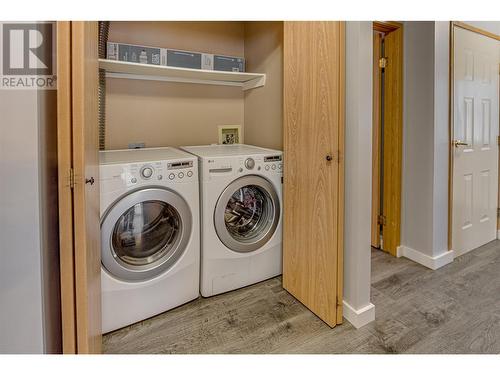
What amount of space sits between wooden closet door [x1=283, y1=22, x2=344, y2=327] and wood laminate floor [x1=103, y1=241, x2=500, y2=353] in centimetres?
16

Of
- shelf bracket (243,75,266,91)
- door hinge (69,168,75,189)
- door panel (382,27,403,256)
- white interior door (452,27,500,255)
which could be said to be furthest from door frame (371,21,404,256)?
door hinge (69,168,75,189)

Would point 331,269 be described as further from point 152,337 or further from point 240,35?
point 240,35

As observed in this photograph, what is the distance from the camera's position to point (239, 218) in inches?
81.1

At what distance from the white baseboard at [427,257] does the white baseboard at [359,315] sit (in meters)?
0.98

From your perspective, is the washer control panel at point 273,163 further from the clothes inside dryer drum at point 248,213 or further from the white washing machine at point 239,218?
the clothes inside dryer drum at point 248,213

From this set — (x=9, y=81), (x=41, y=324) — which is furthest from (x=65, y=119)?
(x=41, y=324)

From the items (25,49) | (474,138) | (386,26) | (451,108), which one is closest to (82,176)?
(25,49)

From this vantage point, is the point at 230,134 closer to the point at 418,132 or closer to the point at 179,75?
the point at 179,75

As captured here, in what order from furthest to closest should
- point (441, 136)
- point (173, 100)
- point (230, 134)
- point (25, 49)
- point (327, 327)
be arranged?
point (230, 134)
point (173, 100)
point (441, 136)
point (327, 327)
point (25, 49)

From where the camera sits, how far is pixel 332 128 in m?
1.50

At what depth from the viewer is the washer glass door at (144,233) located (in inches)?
59.8

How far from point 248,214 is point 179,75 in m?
1.26

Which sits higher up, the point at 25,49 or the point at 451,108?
the point at 451,108

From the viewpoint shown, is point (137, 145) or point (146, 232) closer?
point (146, 232)
